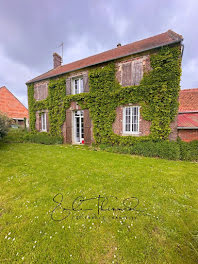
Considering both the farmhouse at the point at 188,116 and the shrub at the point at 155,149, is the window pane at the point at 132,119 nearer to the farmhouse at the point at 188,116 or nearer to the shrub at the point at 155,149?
the shrub at the point at 155,149

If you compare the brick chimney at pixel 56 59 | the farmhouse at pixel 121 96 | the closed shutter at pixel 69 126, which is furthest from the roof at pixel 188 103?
the brick chimney at pixel 56 59

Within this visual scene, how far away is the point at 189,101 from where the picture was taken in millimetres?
10375

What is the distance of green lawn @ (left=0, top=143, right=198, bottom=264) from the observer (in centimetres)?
161

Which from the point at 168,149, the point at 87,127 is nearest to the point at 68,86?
the point at 87,127

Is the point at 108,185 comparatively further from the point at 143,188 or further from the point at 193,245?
the point at 193,245

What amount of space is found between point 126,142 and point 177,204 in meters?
5.00

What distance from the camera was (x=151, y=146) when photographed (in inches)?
259

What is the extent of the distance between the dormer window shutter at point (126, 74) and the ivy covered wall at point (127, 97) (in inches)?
16.7

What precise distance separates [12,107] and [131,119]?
2073 cm

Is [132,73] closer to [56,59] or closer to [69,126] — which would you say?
[69,126]

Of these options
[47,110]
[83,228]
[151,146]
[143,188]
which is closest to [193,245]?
[143,188]

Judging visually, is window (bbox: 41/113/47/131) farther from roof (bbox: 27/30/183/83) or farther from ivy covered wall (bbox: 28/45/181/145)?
roof (bbox: 27/30/183/83)

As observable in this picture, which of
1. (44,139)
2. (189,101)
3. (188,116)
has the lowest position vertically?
(44,139)

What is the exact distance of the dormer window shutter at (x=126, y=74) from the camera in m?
7.45
